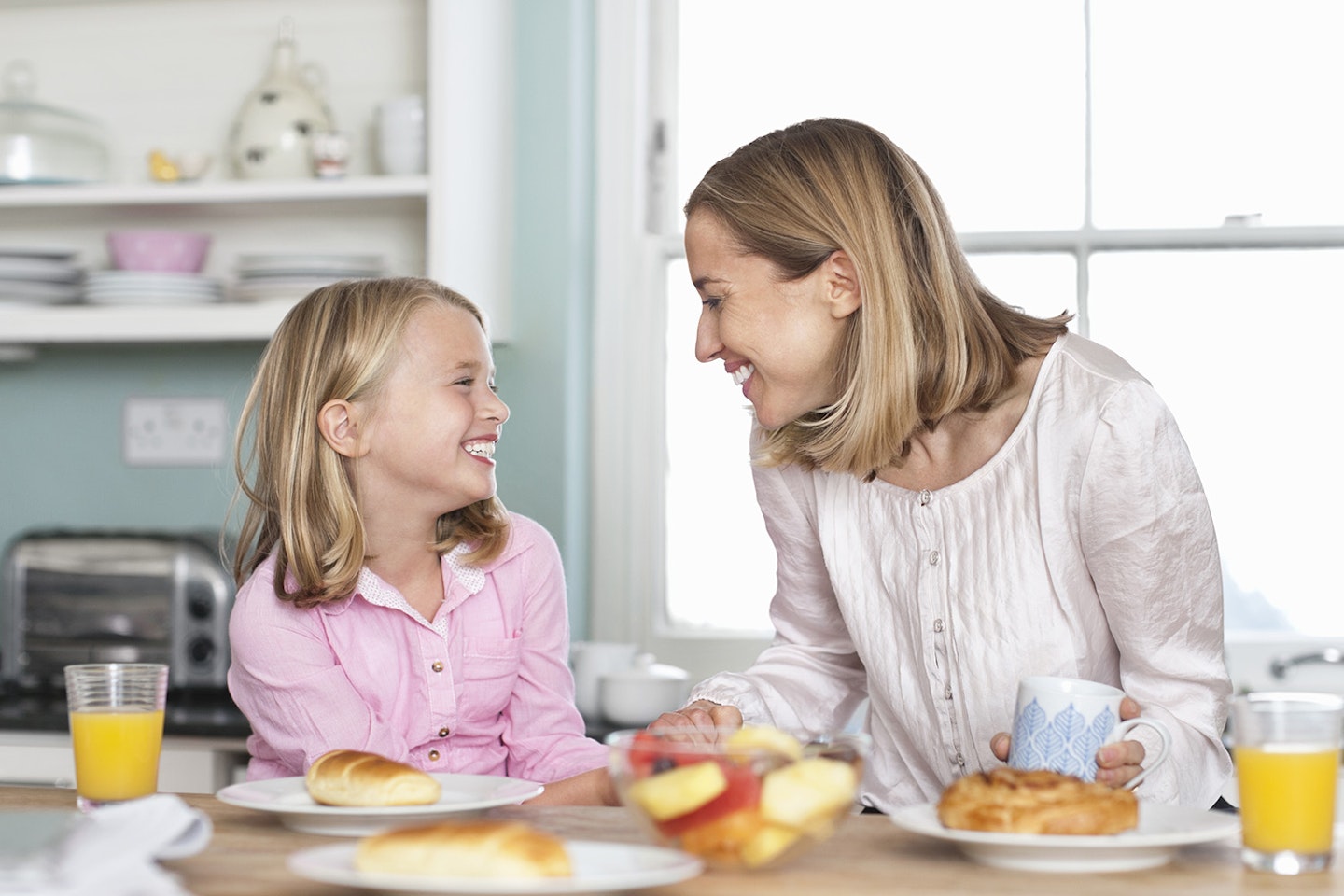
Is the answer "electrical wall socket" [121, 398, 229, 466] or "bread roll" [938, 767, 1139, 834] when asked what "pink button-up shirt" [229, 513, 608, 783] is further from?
"electrical wall socket" [121, 398, 229, 466]

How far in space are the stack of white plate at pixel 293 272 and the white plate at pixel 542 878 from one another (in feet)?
5.96

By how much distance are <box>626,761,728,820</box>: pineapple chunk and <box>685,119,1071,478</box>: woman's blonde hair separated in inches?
29.4

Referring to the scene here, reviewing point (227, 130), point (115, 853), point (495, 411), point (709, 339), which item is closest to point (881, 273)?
point (709, 339)

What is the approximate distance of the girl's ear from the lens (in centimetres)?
174

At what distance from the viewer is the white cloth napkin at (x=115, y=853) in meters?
0.83

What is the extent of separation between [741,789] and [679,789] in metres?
0.04

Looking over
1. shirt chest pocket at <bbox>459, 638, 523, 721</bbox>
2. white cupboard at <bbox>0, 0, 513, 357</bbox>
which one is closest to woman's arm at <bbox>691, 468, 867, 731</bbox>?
shirt chest pocket at <bbox>459, 638, 523, 721</bbox>

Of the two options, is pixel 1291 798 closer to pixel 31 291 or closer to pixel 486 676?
pixel 486 676

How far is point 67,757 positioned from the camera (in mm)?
2385

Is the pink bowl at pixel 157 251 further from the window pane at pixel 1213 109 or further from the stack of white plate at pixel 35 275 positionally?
the window pane at pixel 1213 109

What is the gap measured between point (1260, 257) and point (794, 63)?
3.04 ft

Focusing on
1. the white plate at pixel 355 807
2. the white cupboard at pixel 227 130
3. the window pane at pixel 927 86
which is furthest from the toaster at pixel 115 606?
the white plate at pixel 355 807

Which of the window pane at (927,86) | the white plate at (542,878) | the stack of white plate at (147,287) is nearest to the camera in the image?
the white plate at (542,878)

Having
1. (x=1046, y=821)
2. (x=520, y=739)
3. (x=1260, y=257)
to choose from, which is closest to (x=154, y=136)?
(x=520, y=739)
